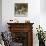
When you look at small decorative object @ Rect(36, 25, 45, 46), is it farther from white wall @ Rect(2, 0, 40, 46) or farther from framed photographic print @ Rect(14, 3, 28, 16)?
framed photographic print @ Rect(14, 3, 28, 16)

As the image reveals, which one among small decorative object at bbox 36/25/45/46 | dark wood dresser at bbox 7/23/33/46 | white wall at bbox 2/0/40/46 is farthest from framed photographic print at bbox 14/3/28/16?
small decorative object at bbox 36/25/45/46

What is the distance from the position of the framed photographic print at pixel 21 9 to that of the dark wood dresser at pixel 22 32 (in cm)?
44

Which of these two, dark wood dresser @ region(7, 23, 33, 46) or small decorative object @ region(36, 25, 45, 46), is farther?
dark wood dresser @ region(7, 23, 33, 46)

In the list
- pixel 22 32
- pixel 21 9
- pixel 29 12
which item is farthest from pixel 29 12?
pixel 22 32

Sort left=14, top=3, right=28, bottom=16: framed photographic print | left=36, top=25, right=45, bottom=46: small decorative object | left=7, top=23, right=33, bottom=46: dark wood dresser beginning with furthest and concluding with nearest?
1. left=14, top=3, right=28, bottom=16: framed photographic print
2. left=7, top=23, right=33, bottom=46: dark wood dresser
3. left=36, top=25, right=45, bottom=46: small decorative object

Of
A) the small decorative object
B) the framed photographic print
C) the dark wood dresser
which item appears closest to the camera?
the small decorative object

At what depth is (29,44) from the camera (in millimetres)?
5332

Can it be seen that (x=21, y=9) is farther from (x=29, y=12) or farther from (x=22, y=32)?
(x=22, y=32)

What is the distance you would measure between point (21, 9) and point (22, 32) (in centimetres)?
89

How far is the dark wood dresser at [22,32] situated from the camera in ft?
17.2

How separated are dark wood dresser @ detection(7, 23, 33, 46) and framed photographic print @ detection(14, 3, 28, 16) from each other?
1.43ft

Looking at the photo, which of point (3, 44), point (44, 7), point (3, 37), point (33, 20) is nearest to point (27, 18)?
point (33, 20)

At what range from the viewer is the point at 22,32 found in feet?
17.5

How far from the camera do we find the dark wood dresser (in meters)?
5.25
